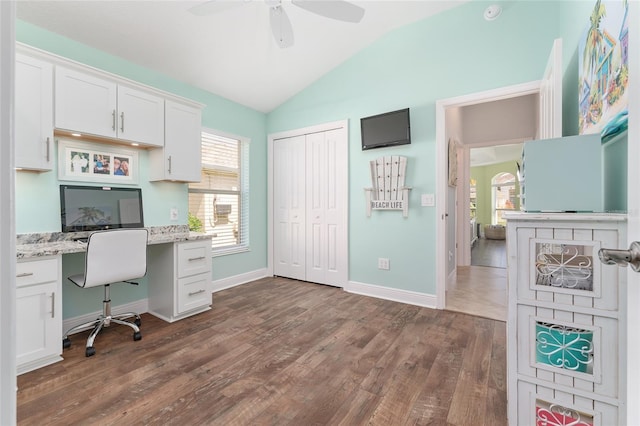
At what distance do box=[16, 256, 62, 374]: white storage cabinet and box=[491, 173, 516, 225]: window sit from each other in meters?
11.6

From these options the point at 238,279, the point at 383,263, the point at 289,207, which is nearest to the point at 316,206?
the point at 289,207

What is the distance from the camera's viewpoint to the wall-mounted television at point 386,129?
313 centimetres

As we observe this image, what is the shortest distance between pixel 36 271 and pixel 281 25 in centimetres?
250

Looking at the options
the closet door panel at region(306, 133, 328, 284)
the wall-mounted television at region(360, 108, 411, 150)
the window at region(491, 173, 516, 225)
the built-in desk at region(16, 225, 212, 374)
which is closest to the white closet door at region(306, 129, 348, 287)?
the closet door panel at region(306, 133, 328, 284)

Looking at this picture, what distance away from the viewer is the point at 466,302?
314 cm

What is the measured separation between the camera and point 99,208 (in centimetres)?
259

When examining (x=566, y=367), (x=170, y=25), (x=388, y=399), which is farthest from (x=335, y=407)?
(x=170, y=25)

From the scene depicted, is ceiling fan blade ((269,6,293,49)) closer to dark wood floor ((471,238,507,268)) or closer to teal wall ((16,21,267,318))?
teal wall ((16,21,267,318))

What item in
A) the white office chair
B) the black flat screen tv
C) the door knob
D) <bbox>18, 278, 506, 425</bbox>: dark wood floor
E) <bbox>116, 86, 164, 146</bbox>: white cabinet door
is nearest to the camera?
the door knob

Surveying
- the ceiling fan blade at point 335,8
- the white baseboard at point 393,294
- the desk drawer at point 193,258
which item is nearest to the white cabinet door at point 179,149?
the desk drawer at point 193,258

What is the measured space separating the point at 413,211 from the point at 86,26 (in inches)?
137

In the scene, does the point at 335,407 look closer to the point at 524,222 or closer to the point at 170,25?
the point at 524,222

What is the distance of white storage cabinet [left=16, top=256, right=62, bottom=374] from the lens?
72.1 inches

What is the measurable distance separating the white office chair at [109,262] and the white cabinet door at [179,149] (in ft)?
2.82
